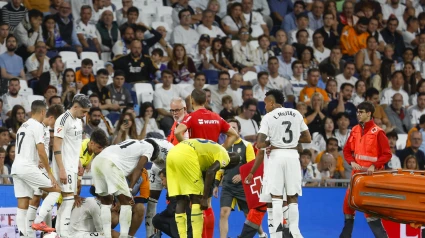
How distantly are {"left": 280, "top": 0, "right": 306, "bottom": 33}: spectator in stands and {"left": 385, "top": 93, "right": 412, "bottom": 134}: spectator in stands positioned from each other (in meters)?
3.33

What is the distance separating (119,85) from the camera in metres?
19.2

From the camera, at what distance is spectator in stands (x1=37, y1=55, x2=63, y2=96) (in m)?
19.0

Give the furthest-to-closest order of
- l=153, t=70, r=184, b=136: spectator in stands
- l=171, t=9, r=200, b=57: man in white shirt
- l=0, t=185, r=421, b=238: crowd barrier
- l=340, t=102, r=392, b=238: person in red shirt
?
l=171, t=9, r=200, b=57: man in white shirt
l=153, t=70, r=184, b=136: spectator in stands
l=0, t=185, r=421, b=238: crowd barrier
l=340, t=102, r=392, b=238: person in red shirt

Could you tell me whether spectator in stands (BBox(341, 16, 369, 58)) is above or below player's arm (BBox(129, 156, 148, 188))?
above

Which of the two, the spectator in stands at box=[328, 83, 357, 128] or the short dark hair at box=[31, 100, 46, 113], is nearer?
the short dark hair at box=[31, 100, 46, 113]

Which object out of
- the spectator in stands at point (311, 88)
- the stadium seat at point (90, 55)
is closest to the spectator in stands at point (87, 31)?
the stadium seat at point (90, 55)

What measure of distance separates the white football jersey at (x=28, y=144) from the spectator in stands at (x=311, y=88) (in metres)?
8.49

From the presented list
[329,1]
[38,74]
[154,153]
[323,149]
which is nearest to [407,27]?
[329,1]

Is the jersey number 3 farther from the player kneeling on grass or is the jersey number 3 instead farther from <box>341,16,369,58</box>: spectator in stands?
<box>341,16,369,58</box>: spectator in stands

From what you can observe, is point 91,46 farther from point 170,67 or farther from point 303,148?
point 303,148

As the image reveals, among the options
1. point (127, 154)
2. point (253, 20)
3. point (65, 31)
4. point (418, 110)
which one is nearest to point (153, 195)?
point (127, 154)

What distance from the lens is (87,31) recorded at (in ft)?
68.6

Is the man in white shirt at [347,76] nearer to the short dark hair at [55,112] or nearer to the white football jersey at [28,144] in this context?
the short dark hair at [55,112]

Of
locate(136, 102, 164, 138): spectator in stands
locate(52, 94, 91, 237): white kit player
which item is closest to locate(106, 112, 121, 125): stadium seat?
locate(136, 102, 164, 138): spectator in stands
